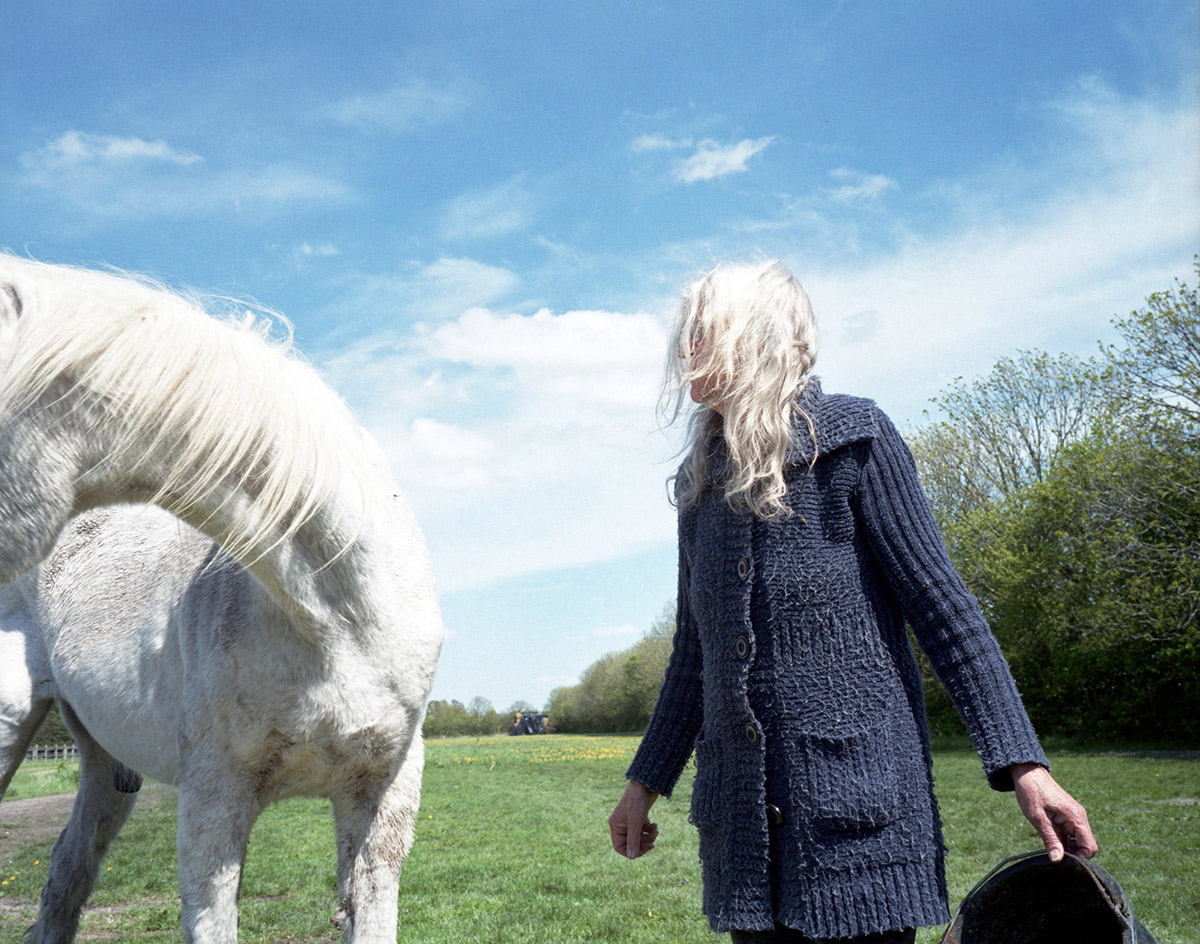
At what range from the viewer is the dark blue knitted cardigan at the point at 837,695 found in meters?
1.78

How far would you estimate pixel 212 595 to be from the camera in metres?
2.63

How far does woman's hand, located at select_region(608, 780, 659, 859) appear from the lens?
7.43 feet

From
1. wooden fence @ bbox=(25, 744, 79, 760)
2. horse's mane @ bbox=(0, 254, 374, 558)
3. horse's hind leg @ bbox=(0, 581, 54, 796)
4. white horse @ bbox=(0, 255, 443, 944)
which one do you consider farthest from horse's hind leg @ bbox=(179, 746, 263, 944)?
wooden fence @ bbox=(25, 744, 79, 760)

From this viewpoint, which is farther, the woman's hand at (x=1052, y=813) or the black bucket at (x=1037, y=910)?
the black bucket at (x=1037, y=910)

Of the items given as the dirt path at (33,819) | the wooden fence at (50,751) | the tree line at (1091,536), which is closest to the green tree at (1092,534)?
the tree line at (1091,536)

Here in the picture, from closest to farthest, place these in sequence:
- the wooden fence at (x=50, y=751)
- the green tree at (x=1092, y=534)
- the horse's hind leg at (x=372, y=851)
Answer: the horse's hind leg at (x=372, y=851) < the green tree at (x=1092, y=534) < the wooden fence at (x=50, y=751)

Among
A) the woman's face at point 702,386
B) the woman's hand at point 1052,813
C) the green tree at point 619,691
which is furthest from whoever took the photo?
the green tree at point 619,691

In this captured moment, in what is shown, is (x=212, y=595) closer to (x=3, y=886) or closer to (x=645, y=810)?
(x=645, y=810)

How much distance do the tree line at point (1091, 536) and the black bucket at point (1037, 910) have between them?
19562 mm

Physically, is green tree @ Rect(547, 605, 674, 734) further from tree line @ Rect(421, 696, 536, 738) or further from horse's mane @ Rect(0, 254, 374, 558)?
horse's mane @ Rect(0, 254, 374, 558)

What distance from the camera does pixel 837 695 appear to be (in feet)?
6.05

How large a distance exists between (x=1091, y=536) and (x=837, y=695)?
23489 millimetres

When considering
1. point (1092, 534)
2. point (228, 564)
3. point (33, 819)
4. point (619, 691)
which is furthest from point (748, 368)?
point (619, 691)

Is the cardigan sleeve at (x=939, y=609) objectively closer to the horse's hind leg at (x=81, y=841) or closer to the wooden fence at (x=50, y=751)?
the horse's hind leg at (x=81, y=841)
